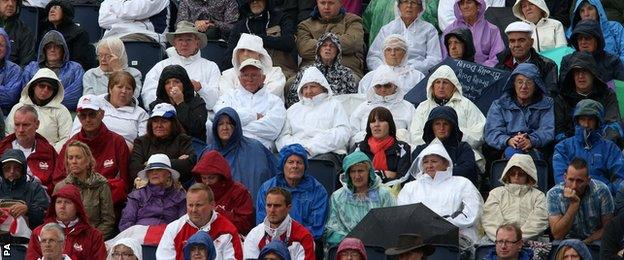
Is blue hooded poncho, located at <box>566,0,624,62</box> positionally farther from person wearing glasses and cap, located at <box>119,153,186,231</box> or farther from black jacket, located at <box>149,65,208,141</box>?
person wearing glasses and cap, located at <box>119,153,186,231</box>

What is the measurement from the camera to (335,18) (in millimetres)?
21844

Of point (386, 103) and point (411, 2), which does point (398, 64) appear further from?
point (411, 2)

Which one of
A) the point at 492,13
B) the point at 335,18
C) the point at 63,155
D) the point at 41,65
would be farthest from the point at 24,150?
the point at 492,13

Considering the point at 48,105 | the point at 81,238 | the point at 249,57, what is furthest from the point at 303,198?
the point at 48,105

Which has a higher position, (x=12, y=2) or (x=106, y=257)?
(x=12, y=2)

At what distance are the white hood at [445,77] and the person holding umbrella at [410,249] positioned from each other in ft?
10.9

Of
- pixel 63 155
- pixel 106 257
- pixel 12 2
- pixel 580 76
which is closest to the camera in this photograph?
pixel 106 257

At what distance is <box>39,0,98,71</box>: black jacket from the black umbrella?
475 cm

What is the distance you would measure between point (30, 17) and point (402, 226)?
20.4ft

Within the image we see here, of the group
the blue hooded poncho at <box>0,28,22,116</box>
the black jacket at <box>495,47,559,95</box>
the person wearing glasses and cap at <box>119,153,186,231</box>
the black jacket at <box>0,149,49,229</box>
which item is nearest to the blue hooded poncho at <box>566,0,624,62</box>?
the black jacket at <box>495,47,559,95</box>

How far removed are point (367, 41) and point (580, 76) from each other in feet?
9.93

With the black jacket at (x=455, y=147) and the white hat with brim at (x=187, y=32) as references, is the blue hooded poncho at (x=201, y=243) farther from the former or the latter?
the white hat with brim at (x=187, y=32)

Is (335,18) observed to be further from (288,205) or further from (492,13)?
Answer: (288,205)

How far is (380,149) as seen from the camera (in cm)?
1939
